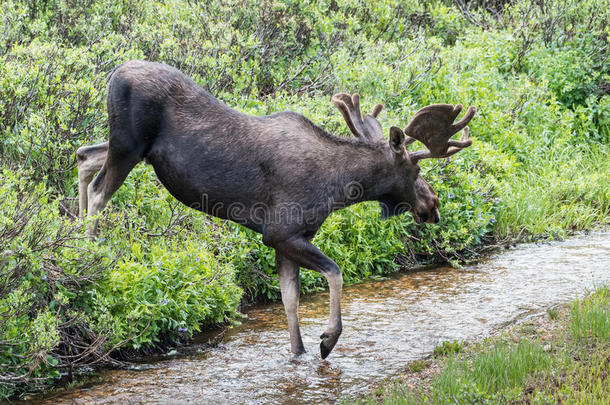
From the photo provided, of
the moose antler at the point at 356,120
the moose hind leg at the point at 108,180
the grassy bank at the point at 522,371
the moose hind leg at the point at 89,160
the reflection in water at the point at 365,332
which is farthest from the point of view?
the moose hind leg at the point at 89,160

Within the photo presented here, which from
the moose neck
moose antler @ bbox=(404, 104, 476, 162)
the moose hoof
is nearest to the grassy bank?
the moose hoof

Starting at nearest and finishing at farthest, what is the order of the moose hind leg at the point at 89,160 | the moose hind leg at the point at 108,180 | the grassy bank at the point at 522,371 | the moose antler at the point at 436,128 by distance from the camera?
the grassy bank at the point at 522,371 < the moose hind leg at the point at 108,180 < the moose antler at the point at 436,128 < the moose hind leg at the point at 89,160

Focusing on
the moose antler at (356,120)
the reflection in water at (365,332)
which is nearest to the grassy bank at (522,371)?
the reflection in water at (365,332)

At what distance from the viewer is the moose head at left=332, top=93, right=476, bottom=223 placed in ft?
21.6

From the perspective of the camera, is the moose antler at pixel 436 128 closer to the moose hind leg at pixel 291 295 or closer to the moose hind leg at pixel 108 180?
the moose hind leg at pixel 291 295

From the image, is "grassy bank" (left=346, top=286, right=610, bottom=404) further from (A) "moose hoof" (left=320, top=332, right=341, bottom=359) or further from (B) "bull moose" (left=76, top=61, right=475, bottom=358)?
(B) "bull moose" (left=76, top=61, right=475, bottom=358)

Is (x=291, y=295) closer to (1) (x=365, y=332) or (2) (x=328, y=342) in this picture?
(2) (x=328, y=342)

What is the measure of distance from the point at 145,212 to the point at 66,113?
1366mm

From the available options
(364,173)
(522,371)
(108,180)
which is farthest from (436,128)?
(108,180)

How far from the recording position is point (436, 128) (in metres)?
6.73

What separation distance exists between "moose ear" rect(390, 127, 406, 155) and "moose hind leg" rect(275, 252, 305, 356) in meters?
1.32

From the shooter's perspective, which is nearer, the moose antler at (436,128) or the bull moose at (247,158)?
the bull moose at (247,158)

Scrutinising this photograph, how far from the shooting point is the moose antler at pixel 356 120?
6809mm

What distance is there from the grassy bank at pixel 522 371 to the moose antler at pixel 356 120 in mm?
1944
